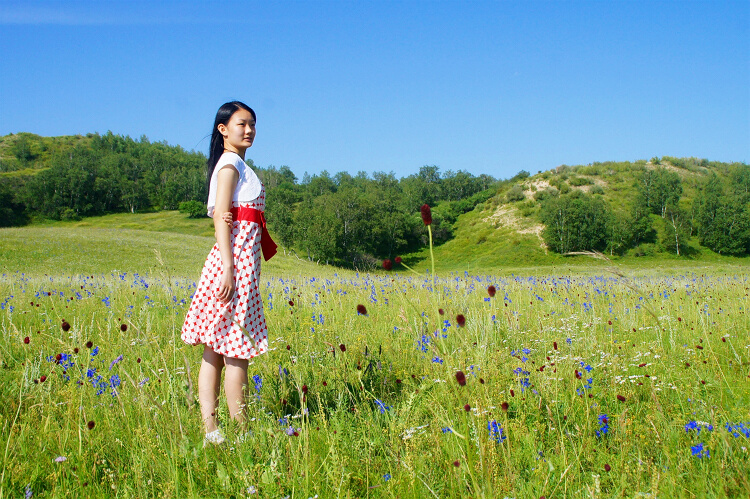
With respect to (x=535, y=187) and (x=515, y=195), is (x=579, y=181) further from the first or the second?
(x=515, y=195)

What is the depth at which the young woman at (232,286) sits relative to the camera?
257cm

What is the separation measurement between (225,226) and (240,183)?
14.3 inches

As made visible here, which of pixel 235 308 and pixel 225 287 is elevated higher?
pixel 225 287

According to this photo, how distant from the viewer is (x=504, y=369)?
3.21 meters

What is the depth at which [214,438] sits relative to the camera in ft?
7.36

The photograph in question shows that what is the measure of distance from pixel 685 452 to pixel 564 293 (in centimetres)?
540

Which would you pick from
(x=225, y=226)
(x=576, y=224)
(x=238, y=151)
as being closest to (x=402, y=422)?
(x=225, y=226)

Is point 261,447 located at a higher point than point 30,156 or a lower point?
lower

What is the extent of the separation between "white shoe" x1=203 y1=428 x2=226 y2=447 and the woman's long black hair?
5.16ft

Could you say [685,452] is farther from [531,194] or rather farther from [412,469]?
[531,194]

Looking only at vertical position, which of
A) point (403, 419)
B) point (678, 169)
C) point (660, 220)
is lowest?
point (403, 419)

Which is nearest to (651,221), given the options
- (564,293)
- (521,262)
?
(521,262)

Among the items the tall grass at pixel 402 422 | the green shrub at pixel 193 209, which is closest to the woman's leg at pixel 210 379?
the tall grass at pixel 402 422

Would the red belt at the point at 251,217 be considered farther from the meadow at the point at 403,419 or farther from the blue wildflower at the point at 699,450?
the blue wildflower at the point at 699,450
